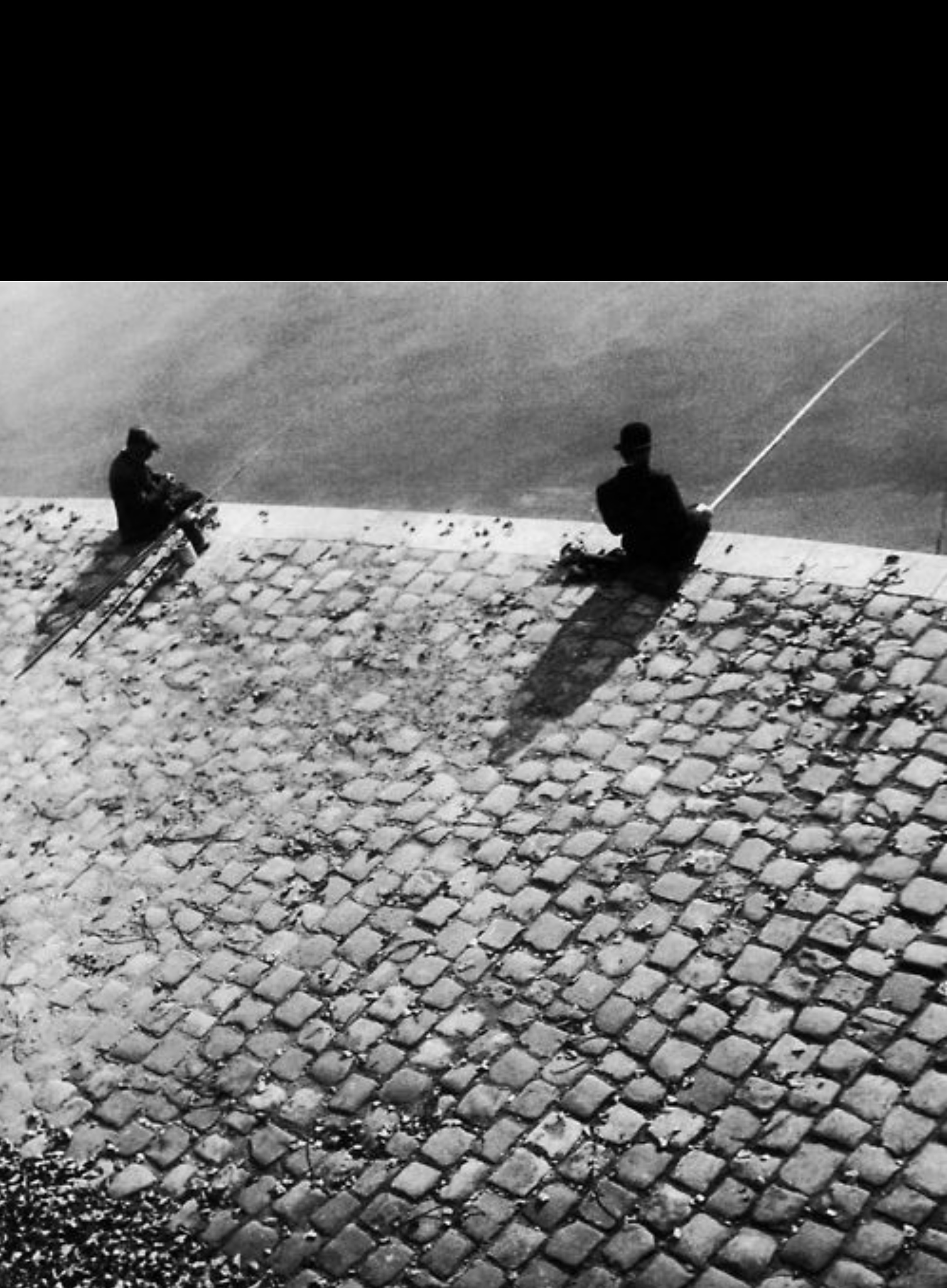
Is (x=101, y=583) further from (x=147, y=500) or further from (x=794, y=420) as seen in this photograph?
(x=794, y=420)

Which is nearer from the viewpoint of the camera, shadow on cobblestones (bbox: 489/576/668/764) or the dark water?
shadow on cobblestones (bbox: 489/576/668/764)

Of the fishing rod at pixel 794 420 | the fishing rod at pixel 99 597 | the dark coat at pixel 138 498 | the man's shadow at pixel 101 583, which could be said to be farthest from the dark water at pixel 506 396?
the man's shadow at pixel 101 583

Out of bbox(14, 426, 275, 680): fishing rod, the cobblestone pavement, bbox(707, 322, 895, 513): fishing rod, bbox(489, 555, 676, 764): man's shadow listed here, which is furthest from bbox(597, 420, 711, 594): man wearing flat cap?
bbox(14, 426, 275, 680): fishing rod

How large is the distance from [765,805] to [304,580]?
5118 mm

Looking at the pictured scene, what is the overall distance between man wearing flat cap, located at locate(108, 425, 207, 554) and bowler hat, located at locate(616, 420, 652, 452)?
4.69 metres

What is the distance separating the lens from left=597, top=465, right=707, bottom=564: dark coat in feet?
32.1

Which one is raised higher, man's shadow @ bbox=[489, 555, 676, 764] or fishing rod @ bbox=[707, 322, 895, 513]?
fishing rod @ bbox=[707, 322, 895, 513]

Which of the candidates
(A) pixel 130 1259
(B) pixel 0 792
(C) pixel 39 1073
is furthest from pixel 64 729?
(A) pixel 130 1259

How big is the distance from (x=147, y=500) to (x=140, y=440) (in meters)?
0.69

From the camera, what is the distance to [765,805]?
27.1 feet

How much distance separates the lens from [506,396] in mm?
13359

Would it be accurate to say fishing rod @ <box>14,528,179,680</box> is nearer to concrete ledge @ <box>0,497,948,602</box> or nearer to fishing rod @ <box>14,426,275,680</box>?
fishing rod @ <box>14,426,275,680</box>
